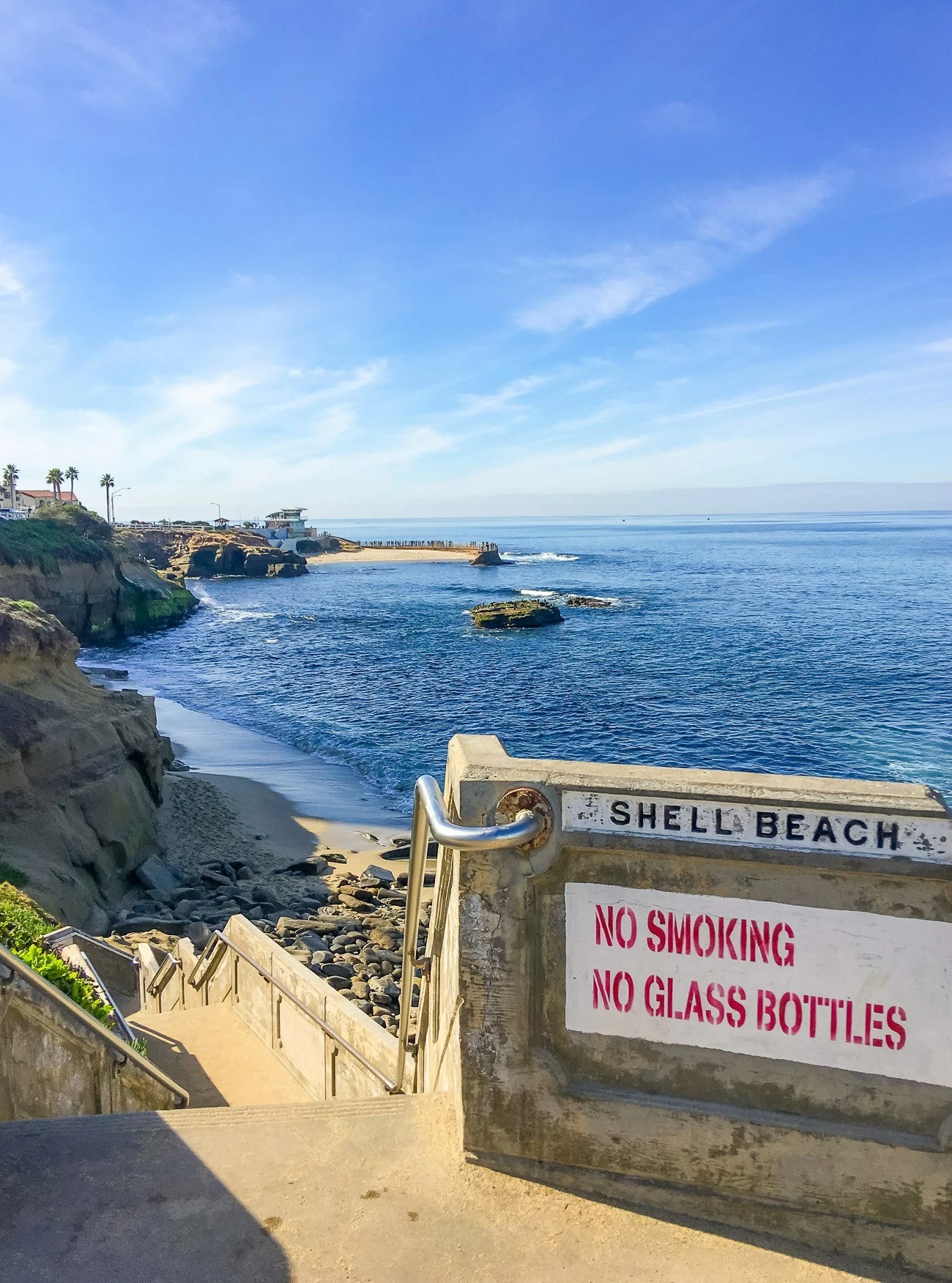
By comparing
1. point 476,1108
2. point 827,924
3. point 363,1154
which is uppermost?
point 827,924

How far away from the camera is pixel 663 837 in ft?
10.8

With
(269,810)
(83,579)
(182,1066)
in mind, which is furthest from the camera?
(83,579)

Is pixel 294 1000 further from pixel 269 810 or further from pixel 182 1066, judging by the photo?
pixel 269 810

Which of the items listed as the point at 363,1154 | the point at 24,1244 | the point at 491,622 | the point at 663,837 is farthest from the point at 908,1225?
the point at 491,622

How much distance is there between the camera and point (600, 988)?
3461 mm

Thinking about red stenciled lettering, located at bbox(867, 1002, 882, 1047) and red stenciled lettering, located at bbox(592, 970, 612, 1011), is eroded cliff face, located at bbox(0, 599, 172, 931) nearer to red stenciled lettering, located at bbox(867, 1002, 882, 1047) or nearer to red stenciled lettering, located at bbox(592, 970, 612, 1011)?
red stenciled lettering, located at bbox(592, 970, 612, 1011)

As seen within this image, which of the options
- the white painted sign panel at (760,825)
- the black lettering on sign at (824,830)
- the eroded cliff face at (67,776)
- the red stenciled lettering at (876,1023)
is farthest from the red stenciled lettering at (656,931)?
the eroded cliff face at (67,776)

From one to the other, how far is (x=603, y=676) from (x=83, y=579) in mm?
38126

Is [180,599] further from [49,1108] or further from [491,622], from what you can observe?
[49,1108]

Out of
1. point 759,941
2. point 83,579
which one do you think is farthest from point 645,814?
point 83,579

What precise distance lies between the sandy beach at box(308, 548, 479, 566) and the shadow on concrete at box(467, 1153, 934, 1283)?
138 metres

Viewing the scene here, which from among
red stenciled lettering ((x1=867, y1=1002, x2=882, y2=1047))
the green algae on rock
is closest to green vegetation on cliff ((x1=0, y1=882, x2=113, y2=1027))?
red stenciled lettering ((x1=867, y1=1002, x2=882, y2=1047))

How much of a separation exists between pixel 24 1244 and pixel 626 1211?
231 cm

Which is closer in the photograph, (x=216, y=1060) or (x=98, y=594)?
(x=216, y=1060)
